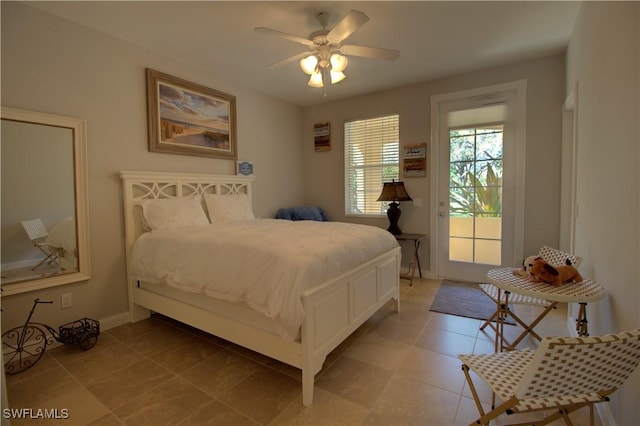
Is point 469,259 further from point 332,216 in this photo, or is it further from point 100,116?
point 100,116

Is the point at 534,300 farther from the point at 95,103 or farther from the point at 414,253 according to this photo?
the point at 95,103

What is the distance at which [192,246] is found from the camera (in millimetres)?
2289

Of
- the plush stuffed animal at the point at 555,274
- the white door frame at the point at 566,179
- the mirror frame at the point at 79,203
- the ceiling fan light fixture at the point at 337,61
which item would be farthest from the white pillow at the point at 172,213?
the white door frame at the point at 566,179

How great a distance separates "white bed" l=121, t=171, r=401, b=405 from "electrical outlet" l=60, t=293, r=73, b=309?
0.45 meters

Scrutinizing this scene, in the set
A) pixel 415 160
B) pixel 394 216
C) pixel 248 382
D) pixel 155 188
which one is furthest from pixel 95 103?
pixel 415 160

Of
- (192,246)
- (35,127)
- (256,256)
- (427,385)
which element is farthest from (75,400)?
(427,385)

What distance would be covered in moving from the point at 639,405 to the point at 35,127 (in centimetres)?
389

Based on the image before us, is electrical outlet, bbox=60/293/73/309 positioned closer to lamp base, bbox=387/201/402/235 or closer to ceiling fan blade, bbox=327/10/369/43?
ceiling fan blade, bbox=327/10/369/43

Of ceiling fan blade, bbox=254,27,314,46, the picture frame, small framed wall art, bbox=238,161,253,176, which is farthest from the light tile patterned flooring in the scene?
ceiling fan blade, bbox=254,27,314,46

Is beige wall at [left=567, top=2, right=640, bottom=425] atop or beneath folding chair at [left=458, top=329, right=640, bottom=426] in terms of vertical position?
atop

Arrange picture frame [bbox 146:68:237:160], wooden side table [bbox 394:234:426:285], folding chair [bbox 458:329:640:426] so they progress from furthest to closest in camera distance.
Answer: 1. wooden side table [bbox 394:234:426:285]
2. picture frame [bbox 146:68:237:160]
3. folding chair [bbox 458:329:640:426]

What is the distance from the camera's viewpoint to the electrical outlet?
8.15ft

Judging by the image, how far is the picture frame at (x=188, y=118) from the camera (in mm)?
3043

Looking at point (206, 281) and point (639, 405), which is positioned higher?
Answer: point (206, 281)
